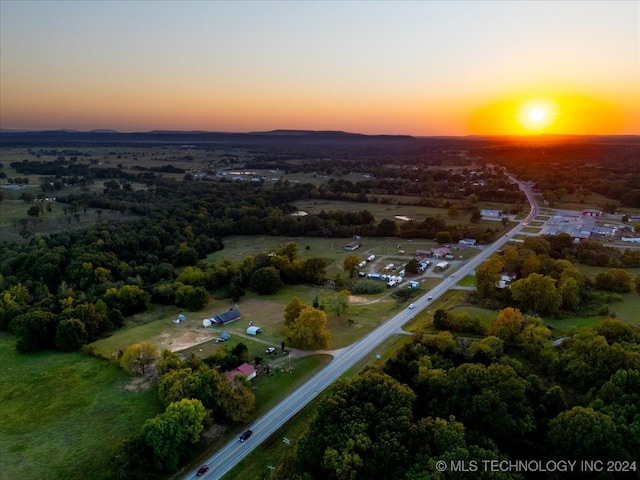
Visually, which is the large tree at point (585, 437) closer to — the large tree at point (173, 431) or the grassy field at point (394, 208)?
the large tree at point (173, 431)

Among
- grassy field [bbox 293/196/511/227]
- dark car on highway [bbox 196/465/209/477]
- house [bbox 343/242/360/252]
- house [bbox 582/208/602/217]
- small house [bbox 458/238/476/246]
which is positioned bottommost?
dark car on highway [bbox 196/465/209/477]

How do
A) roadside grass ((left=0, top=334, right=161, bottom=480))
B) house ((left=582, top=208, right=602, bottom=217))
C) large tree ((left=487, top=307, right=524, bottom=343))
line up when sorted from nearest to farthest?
1. roadside grass ((left=0, top=334, right=161, bottom=480))
2. large tree ((left=487, top=307, right=524, bottom=343))
3. house ((left=582, top=208, right=602, bottom=217))

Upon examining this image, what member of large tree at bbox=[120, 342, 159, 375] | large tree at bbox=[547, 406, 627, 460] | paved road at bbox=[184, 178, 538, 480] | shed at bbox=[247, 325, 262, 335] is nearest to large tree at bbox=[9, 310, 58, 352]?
large tree at bbox=[120, 342, 159, 375]

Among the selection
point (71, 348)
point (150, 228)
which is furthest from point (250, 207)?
point (71, 348)

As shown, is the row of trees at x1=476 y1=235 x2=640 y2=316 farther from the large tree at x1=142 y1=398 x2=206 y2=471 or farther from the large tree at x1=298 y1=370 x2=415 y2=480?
the large tree at x1=142 y1=398 x2=206 y2=471

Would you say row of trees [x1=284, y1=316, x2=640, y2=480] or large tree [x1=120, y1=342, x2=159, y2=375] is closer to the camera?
row of trees [x1=284, y1=316, x2=640, y2=480]

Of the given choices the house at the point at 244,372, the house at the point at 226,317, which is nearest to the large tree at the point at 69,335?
the house at the point at 226,317

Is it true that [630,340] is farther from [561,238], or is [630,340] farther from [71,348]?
[71,348]
